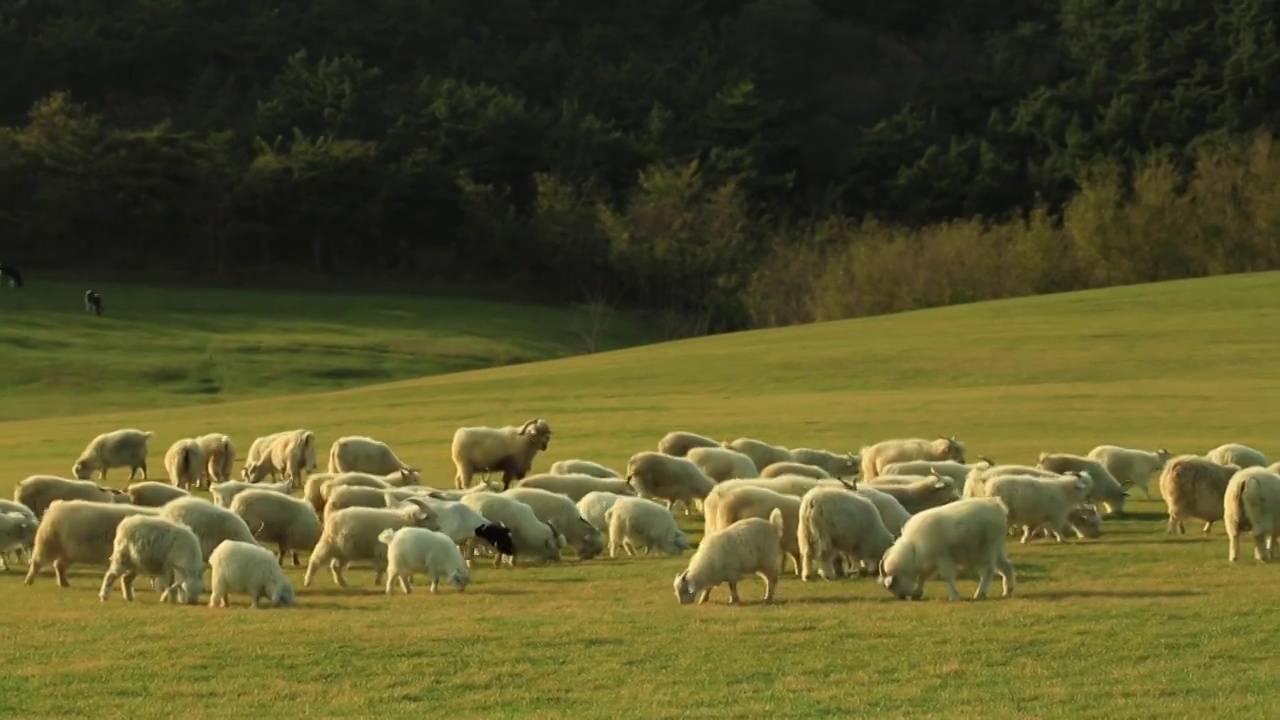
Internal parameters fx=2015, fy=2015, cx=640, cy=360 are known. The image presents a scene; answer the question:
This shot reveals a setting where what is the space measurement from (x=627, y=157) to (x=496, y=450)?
228 ft

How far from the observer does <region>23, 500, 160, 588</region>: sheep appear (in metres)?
18.4

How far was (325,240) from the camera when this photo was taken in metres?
93.2

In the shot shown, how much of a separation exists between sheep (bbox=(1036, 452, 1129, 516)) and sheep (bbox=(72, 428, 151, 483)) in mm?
14417

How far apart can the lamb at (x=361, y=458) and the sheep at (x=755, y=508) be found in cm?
893

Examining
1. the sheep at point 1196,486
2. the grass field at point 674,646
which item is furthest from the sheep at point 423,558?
the sheep at point 1196,486

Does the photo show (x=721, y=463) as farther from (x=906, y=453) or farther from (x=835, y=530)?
(x=835, y=530)

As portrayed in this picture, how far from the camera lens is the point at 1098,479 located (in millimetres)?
23391

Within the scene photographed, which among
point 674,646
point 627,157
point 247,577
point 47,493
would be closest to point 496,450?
point 47,493

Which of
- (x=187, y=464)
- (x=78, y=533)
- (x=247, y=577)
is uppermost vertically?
(x=187, y=464)

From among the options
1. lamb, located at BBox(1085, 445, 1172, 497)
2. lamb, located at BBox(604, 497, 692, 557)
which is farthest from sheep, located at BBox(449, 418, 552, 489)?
lamb, located at BBox(1085, 445, 1172, 497)

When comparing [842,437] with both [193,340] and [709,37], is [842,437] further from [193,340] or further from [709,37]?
[709,37]

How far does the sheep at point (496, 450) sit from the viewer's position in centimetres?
2772

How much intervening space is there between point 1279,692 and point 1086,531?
8.22 metres

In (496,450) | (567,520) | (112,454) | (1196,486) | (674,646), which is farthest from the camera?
(112,454)
